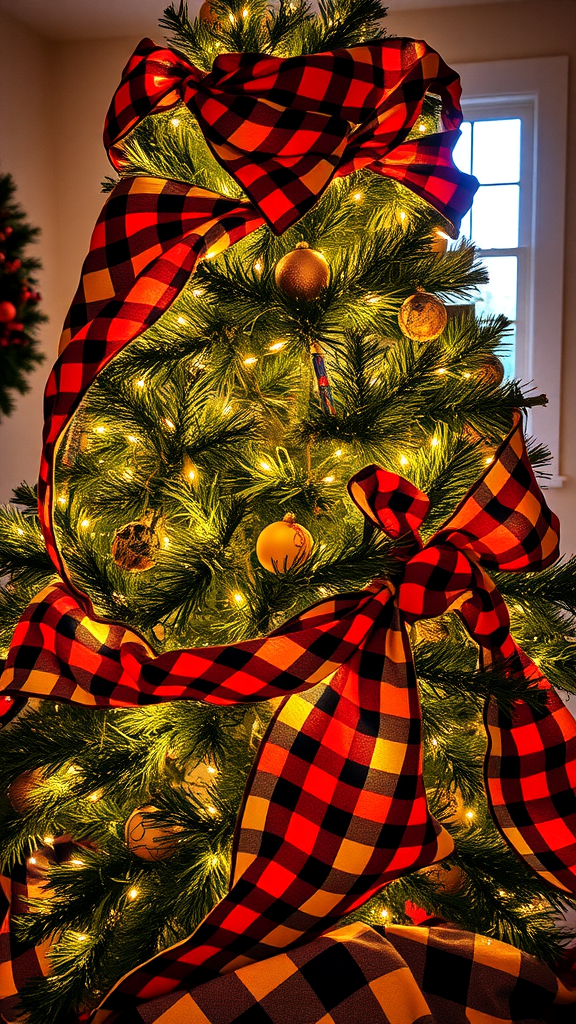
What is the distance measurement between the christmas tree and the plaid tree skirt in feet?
0.11

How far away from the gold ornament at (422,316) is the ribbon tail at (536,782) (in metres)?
0.28

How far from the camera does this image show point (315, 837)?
1.67ft

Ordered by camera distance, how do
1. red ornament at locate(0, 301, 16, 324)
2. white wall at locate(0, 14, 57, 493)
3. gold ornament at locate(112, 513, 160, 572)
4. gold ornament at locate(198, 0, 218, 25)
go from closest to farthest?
gold ornament at locate(112, 513, 160, 572) → gold ornament at locate(198, 0, 218, 25) → red ornament at locate(0, 301, 16, 324) → white wall at locate(0, 14, 57, 493)

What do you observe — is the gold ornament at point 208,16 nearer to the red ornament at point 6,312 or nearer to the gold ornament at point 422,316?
the gold ornament at point 422,316

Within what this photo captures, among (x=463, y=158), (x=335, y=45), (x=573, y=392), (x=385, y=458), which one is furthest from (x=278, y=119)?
(x=463, y=158)

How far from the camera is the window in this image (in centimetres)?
247

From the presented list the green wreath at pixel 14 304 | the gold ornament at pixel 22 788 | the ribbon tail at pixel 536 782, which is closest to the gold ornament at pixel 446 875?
the ribbon tail at pixel 536 782

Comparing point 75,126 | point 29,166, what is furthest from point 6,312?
point 75,126

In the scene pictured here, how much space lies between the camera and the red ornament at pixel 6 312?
190 centimetres

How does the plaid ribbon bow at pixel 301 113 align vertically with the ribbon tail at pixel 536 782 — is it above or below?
above

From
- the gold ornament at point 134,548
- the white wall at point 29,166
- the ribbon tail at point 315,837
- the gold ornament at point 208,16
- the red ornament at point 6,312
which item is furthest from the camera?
the white wall at point 29,166

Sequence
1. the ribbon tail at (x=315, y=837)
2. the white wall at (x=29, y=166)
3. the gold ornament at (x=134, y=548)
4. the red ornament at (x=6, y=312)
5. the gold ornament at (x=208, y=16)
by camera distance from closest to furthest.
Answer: the ribbon tail at (x=315, y=837) → the gold ornament at (x=134, y=548) → the gold ornament at (x=208, y=16) → the red ornament at (x=6, y=312) → the white wall at (x=29, y=166)

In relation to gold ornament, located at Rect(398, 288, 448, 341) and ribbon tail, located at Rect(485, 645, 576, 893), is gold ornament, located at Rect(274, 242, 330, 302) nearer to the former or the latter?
gold ornament, located at Rect(398, 288, 448, 341)

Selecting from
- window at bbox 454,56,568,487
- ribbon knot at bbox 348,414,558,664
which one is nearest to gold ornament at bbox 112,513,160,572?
ribbon knot at bbox 348,414,558,664
